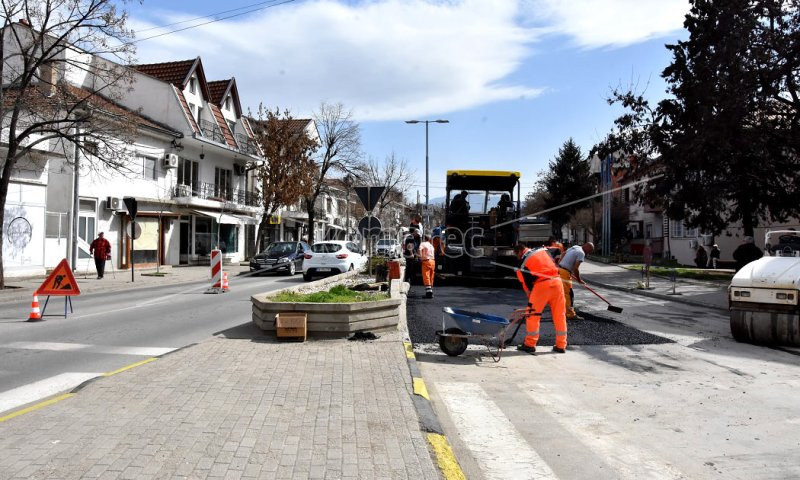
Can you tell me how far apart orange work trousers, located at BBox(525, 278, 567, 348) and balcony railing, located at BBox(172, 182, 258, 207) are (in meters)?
25.7

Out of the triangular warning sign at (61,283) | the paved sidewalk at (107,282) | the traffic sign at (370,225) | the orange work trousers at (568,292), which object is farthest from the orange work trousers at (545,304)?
the paved sidewalk at (107,282)

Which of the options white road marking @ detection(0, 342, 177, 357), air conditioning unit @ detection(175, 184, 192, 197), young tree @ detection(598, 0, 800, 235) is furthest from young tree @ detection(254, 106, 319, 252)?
white road marking @ detection(0, 342, 177, 357)

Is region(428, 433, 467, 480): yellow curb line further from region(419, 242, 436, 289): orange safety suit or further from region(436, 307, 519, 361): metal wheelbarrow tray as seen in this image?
region(419, 242, 436, 289): orange safety suit

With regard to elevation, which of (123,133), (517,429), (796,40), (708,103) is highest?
(796,40)

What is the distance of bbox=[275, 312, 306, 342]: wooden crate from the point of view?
804cm

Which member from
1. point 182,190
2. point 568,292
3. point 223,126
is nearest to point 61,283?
point 568,292

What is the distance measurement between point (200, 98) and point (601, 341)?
31.6m

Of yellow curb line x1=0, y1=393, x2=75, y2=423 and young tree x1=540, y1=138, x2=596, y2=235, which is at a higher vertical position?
young tree x1=540, y1=138, x2=596, y2=235

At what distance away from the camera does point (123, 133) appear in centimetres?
1781

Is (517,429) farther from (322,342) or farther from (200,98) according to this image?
(200,98)

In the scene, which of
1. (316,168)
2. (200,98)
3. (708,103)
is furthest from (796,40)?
(200,98)

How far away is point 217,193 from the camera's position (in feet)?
115

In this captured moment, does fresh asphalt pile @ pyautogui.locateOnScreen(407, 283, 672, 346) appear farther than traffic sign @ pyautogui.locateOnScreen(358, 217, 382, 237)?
No

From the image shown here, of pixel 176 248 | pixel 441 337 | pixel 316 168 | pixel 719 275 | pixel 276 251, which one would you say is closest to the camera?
pixel 441 337
